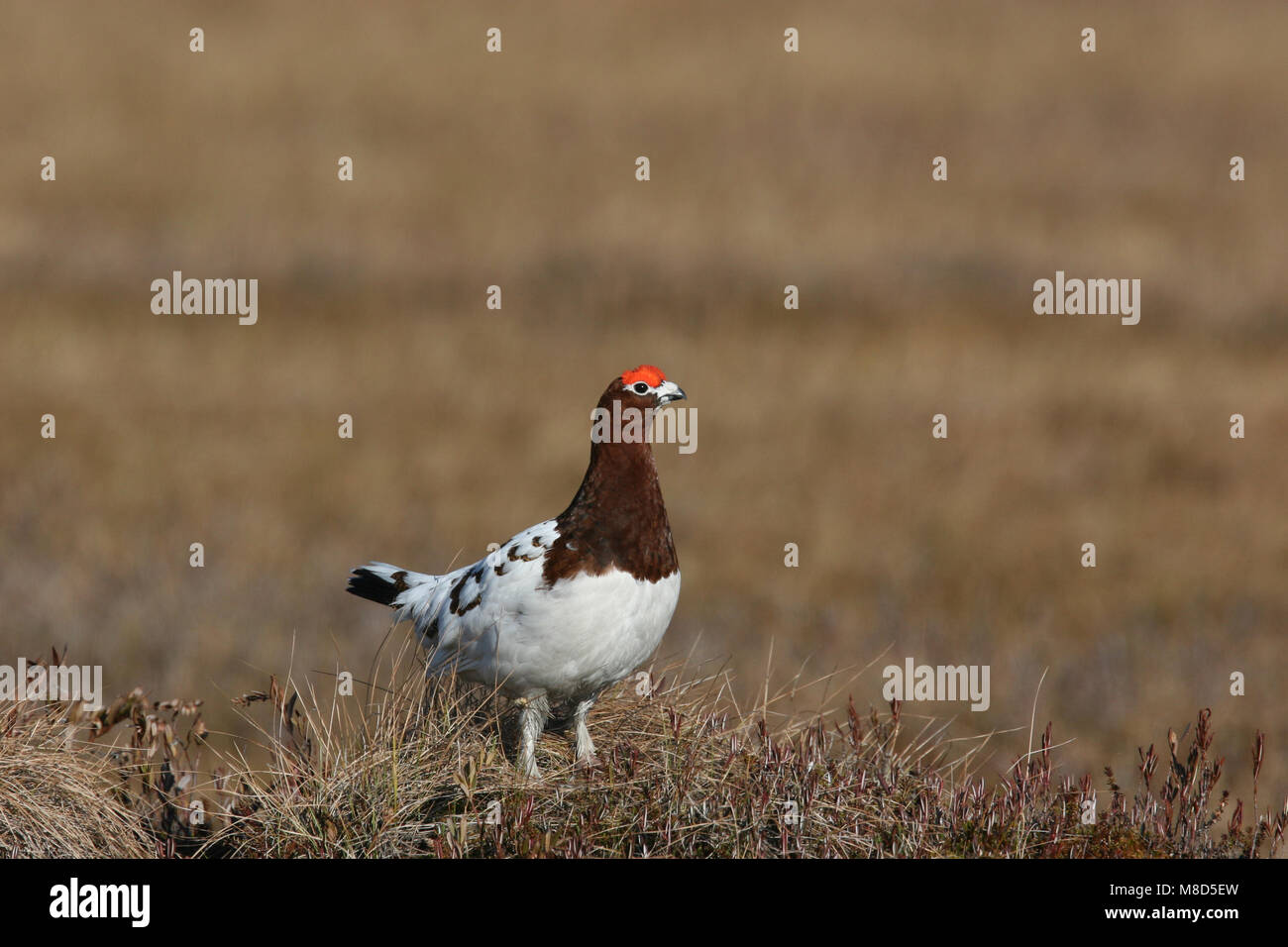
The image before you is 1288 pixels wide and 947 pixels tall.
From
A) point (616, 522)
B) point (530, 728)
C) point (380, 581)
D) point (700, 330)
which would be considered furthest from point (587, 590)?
point (700, 330)

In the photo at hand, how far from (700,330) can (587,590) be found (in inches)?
708

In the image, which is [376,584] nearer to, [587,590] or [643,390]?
[587,590]

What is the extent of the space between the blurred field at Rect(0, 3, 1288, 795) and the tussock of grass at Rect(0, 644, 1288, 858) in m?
1.04

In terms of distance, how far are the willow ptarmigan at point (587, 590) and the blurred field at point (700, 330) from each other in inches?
51.0

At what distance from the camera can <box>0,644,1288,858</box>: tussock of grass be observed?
4801 millimetres

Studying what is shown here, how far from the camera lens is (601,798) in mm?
4906

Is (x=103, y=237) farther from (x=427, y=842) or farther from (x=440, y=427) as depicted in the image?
(x=427, y=842)

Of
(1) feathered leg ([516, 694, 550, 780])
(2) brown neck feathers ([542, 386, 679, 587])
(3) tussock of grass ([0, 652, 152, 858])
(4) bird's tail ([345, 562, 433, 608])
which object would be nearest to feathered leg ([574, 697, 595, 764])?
(1) feathered leg ([516, 694, 550, 780])

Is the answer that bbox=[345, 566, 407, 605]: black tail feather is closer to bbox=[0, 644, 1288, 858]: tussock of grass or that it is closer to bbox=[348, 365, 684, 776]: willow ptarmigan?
bbox=[0, 644, 1288, 858]: tussock of grass

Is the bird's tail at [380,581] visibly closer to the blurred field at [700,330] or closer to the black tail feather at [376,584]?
the black tail feather at [376,584]

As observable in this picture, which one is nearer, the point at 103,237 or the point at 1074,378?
the point at 1074,378
